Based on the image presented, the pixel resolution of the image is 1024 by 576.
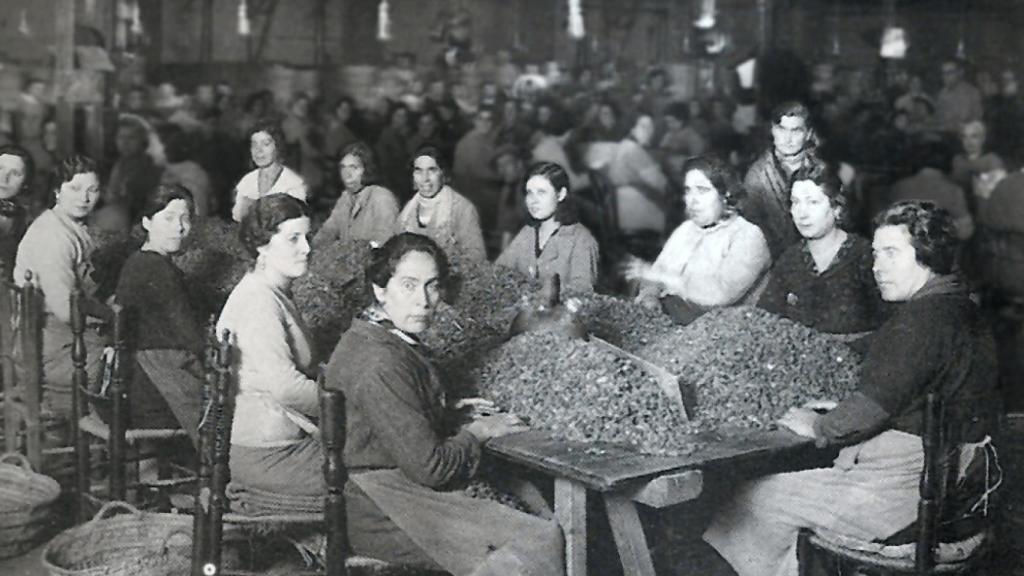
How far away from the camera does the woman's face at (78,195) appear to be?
3480mm

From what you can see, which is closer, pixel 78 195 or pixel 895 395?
pixel 895 395

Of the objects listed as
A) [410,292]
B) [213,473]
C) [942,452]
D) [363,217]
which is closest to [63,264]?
[213,473]

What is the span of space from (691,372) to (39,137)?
2.17 metres

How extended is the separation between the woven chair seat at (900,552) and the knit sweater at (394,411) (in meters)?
0.97

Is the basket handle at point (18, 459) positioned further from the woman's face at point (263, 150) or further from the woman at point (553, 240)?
the woman at point (553, 240)

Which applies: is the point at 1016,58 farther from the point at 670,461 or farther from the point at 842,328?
the point at 670,461

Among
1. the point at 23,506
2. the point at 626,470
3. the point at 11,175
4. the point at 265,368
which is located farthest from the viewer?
the point at 11,175

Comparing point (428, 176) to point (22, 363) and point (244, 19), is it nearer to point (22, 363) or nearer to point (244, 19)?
point (22, 363)

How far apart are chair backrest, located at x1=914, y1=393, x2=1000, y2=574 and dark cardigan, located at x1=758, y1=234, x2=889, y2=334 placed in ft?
2.37

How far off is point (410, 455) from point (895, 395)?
1.19 metres

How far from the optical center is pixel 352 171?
5.09 m

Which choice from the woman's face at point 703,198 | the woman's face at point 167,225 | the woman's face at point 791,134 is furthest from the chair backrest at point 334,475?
the woman's face at point 791,134

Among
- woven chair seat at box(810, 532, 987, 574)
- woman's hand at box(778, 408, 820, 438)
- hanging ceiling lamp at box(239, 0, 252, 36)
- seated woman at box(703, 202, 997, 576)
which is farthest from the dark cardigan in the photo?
hanging ceiling lamp at box(239, 0, 252, 36)

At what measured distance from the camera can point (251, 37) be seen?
10648mm
